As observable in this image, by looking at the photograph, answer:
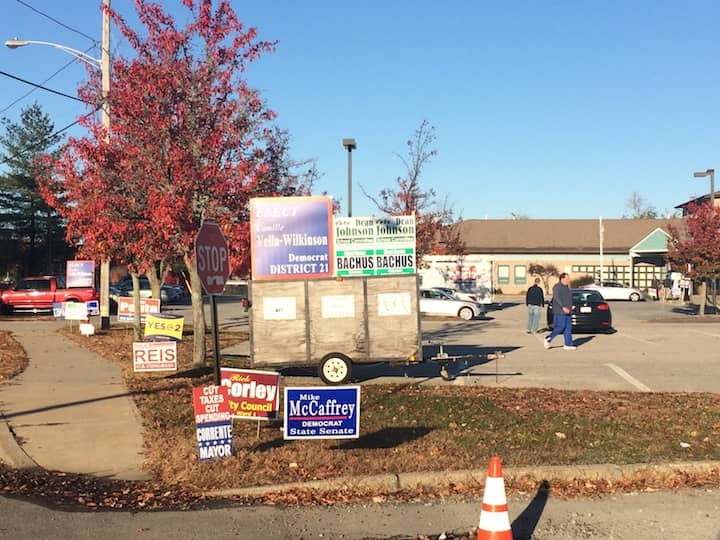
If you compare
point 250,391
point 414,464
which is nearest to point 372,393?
point 250,391

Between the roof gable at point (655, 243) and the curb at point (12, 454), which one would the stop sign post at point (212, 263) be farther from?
the roof gable at point (655, 243)

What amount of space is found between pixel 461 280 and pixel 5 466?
3201 cm

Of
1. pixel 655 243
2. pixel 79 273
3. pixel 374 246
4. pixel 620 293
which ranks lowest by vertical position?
pixel 620 293

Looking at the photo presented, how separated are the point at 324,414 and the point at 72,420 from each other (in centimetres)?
375

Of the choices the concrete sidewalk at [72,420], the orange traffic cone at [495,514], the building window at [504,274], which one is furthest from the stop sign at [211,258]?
the building window at [504,274]

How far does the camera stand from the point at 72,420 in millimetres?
9359

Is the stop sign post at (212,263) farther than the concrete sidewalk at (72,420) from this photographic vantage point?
No

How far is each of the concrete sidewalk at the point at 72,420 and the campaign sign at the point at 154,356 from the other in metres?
0.49

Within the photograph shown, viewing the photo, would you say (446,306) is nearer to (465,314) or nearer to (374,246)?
(465,314)

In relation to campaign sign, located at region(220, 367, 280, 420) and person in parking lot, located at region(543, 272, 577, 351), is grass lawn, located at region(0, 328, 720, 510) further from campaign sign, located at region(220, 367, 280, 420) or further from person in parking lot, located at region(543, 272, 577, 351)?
person in parking lot, located at region(543, 272, 577, 351)

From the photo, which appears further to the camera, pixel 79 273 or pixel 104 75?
pixel 79 273

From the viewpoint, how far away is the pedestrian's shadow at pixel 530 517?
18.3ft

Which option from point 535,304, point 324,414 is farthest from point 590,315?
point 324,414

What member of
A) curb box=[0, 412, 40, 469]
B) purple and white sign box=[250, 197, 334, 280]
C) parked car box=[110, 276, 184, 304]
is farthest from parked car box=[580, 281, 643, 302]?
curb box=[0, 412, 40, 469]
